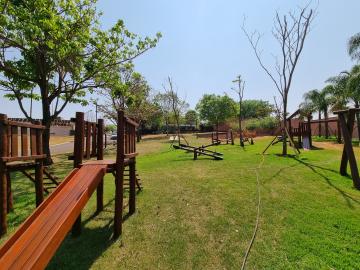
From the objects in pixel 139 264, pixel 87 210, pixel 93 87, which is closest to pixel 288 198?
pixel 139 264

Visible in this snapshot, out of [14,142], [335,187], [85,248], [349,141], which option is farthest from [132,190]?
[349,141]

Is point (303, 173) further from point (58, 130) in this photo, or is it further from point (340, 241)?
point (58, 130)

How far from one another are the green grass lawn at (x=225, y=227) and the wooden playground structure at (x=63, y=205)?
564 mm

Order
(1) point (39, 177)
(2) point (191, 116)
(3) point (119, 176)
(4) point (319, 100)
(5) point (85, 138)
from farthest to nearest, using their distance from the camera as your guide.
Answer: (2) point (191, 116), (4) point (319, 100), (1) point (39, 177), (5) point (85, 138), (3) point (119, 176)

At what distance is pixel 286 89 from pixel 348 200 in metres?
9.89

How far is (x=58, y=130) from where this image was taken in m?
70.2

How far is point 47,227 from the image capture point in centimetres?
363

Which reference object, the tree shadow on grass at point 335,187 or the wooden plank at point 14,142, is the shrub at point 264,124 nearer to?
the tree shadow on grass at point 335,187

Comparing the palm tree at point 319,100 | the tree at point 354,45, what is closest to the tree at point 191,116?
the palm tree at point 319,100

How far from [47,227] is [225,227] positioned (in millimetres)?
3311

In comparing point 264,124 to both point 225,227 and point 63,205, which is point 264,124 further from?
point 63,205

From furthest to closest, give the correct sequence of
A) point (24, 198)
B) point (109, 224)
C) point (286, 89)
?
point (286, 89), point (24, 198), point (109, 224)

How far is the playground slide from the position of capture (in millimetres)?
3104

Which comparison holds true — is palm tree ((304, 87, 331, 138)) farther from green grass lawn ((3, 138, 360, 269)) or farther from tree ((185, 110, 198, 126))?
tree ((185, 110, 198, 126))
